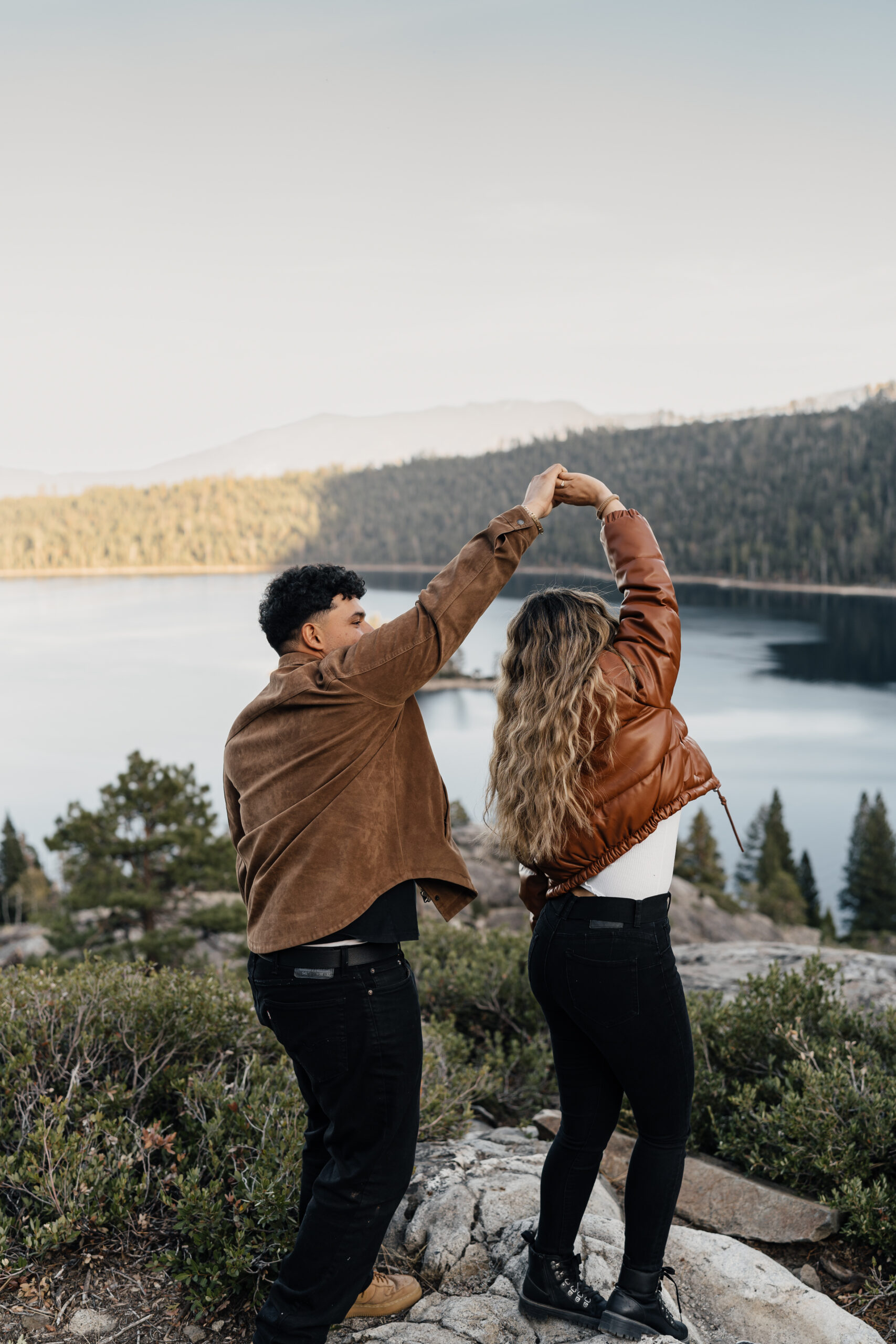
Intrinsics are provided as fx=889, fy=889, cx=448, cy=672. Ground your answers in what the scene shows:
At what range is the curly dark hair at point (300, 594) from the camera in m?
2.02

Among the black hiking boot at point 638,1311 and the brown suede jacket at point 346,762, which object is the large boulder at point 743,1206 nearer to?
the black hiking boot at point 638,1311

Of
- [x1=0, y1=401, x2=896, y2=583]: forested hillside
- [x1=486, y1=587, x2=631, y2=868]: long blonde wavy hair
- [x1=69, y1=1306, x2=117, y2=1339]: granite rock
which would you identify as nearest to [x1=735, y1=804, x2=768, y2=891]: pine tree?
[x1=69, y1=1306, x2=117, y2=1339]: granite rock

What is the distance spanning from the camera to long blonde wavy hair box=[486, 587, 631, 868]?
2010 mm

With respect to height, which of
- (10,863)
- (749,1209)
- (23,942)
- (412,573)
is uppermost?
(412,573)

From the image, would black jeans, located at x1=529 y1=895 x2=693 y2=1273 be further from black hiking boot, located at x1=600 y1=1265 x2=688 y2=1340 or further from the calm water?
the calm water

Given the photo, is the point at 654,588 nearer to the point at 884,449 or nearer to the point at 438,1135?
the point at 438,1135

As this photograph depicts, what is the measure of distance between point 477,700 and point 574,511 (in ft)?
266

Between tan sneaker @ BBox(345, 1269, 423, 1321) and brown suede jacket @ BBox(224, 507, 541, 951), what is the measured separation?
110 cm

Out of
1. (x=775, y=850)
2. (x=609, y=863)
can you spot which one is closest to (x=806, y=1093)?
(x=609, y=863)

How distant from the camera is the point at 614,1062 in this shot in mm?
2039

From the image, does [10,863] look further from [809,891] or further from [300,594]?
[300,594]

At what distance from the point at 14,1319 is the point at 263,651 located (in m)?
97.0

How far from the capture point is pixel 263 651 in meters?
97.4

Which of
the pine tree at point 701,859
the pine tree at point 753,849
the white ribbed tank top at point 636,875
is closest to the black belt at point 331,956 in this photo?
the white ribbed tank top at point 636,875
